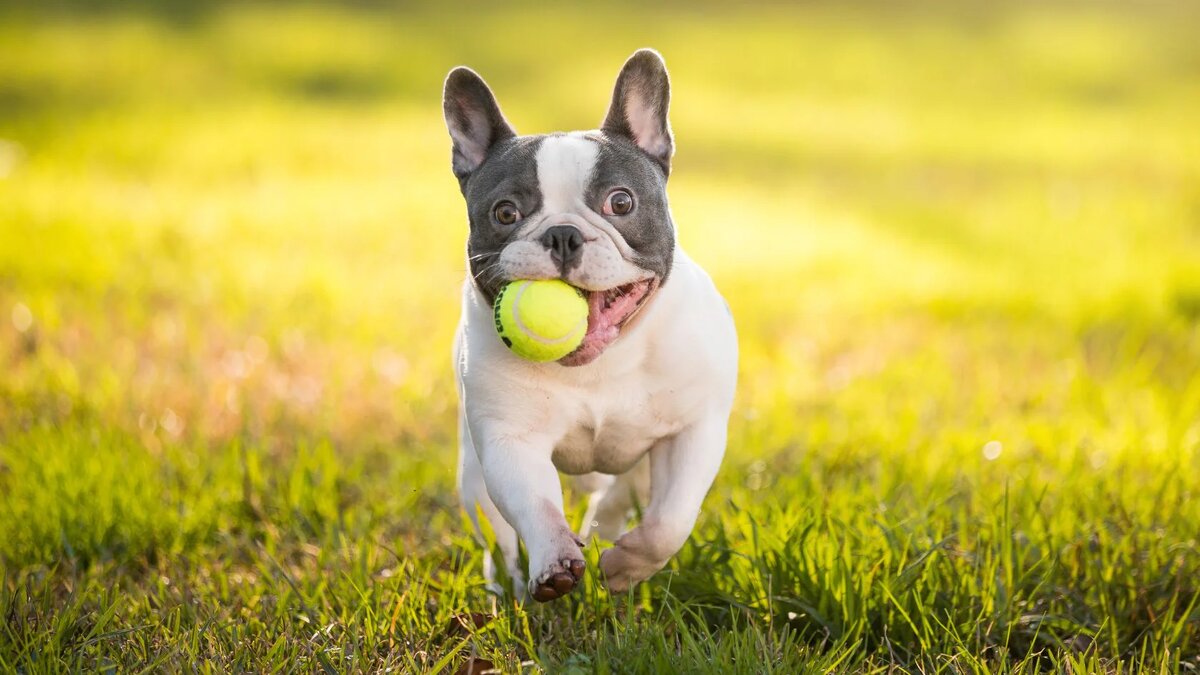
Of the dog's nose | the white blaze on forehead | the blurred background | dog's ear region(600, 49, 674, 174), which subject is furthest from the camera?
the blurred background

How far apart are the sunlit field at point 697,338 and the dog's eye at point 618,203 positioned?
93cm

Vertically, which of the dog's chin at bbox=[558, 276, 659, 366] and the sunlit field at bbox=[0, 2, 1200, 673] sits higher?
the dog's chin at bbox=[558, 276, 659, 366]

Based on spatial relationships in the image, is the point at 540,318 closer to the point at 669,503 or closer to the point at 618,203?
the point at 618,203

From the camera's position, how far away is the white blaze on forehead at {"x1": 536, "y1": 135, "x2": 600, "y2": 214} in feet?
11.7

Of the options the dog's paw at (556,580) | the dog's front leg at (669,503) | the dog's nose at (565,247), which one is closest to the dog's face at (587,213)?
the dog's nose at (565,247)

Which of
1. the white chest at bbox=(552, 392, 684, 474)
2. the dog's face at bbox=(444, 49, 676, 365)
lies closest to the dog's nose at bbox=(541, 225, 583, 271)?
the dog's face at bbox=(444, 49, 676, 365)

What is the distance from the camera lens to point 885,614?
3.43 m

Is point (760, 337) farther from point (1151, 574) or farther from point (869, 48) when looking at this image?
point (869, 48)

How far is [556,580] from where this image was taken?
3154 mm

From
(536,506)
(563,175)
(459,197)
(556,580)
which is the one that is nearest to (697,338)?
(563,175)

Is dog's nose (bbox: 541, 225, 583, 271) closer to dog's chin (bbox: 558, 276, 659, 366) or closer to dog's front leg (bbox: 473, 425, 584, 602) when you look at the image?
→ dog's chin (bbox: 558, 276, 659, 366)

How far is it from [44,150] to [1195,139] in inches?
437

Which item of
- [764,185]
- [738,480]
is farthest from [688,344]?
[764,185]

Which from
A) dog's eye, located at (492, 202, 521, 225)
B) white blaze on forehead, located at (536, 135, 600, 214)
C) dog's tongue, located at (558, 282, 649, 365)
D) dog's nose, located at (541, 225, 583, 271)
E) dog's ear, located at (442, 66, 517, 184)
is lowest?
dog's tongue, located at (558, 282, 649, 365)
